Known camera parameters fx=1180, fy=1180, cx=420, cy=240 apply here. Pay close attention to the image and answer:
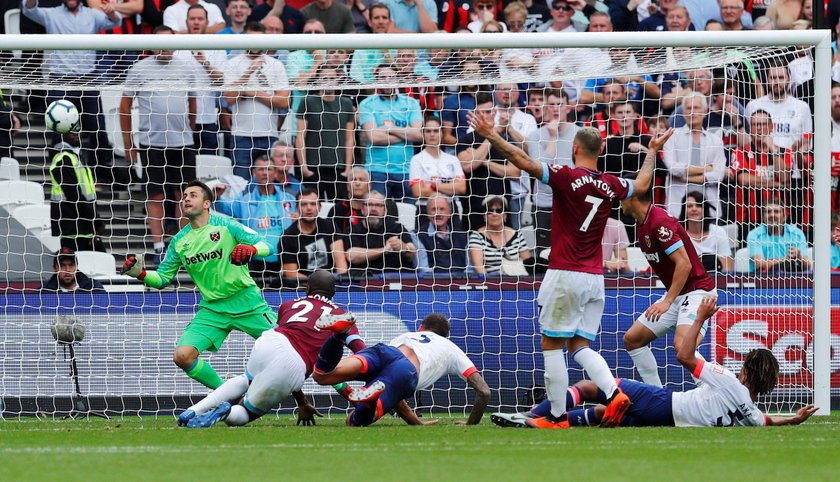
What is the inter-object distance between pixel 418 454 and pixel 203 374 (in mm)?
3723

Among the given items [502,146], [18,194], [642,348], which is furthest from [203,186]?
[642,348]

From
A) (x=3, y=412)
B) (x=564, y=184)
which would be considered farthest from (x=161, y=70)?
(x=564, y=184)

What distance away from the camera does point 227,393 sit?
9430 millimetres

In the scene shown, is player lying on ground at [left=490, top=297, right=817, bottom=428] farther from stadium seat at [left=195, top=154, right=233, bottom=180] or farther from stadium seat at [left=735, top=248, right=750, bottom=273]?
stadium seat at [left=195, top=154, right=233, bottom=180]

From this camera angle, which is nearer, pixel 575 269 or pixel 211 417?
pixel 575 269

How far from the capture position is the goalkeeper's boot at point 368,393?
901 centimetres

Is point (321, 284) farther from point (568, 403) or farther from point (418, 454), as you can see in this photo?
point (418, 454)

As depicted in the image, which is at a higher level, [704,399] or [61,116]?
[61,116]

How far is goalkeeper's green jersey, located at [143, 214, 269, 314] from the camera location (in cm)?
1035

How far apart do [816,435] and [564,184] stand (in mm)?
2505

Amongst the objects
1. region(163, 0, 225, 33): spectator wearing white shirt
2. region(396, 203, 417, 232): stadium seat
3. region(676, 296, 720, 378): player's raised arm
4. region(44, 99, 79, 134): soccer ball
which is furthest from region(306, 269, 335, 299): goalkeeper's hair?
region(163, 0, 225, 33): spectator wearing white shirt

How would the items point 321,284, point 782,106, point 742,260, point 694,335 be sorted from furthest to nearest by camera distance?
point 782,106, point 742,260, point 321,284, point 694,335

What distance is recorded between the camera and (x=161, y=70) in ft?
38.6

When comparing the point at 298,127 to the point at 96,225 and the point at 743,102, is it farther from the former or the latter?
the point at 743,102
